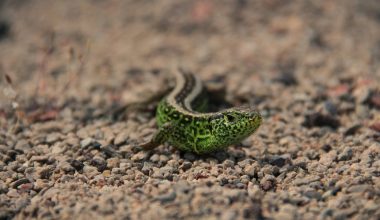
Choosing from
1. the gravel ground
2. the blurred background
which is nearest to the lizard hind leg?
the gravel ground

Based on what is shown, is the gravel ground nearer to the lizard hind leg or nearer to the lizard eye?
the lizard hind leg

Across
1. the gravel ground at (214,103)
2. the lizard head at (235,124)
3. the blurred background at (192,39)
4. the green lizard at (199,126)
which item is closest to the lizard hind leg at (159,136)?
the green lizard at (199,126)

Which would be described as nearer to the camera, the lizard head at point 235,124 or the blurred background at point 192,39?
the lizard head at point 235,124

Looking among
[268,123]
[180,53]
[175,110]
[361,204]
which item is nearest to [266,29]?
[180,53]

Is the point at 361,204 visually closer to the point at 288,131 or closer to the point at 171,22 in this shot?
the point at 288,131

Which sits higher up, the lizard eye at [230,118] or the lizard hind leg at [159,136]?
the lizard eye at [230,118]

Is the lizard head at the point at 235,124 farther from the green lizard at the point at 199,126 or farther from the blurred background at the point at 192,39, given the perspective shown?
the blurred background at the point at 192,39

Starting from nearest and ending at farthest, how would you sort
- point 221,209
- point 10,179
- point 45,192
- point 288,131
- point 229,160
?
point 221,209, point 45,192, point 10,179, point 229,160, point 288,131

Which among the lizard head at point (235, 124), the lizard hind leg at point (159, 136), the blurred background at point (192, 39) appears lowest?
the lizard hind leg at point (159, 136)
